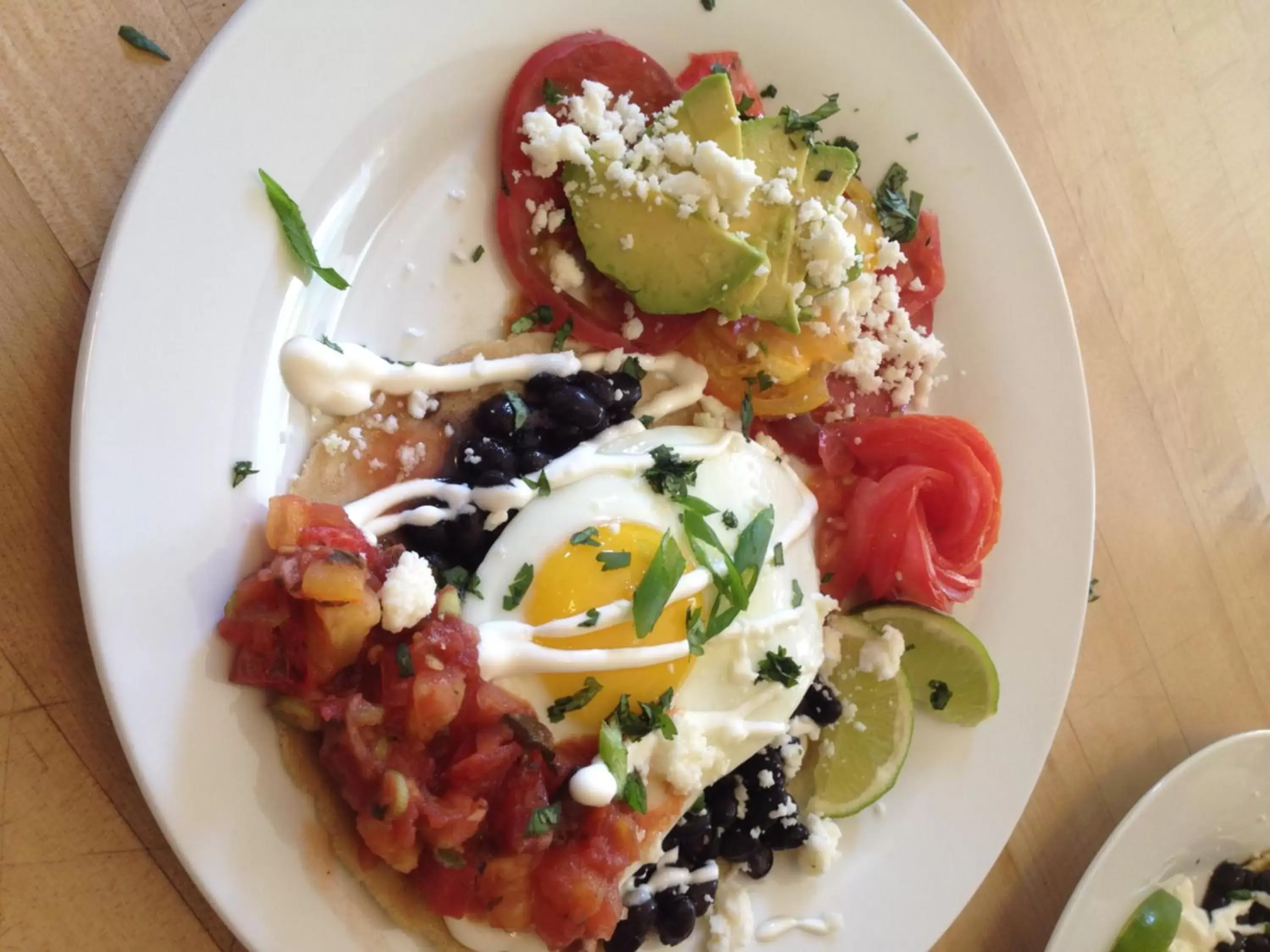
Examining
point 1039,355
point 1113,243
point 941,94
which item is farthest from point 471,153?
point 1113,243

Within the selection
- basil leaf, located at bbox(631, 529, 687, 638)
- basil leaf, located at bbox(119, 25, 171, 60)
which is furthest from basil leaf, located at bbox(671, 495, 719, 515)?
basil leaf, located at bbox(119, 25, 171, 60)

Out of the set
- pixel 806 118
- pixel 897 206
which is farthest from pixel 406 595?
pixel 897 206

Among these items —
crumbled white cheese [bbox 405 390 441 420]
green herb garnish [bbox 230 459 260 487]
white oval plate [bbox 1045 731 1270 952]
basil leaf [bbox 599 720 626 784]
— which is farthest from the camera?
white oval plate [bbox 1045 731 1270 952]

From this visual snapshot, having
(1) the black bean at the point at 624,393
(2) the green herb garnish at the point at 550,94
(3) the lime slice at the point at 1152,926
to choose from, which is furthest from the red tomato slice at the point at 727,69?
(3) the lime slice at the point at 1152,926

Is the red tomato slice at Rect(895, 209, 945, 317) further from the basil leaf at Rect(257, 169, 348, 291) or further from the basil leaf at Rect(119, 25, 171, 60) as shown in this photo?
the basil leaf at Rect(119, 25, 171, 60)

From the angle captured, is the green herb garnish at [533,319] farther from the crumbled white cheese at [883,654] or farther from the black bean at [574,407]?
the crumbled white cheese at [883,654]

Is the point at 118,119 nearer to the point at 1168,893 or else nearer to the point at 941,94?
the point at 941,94
